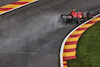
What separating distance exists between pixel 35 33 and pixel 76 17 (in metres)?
3.61

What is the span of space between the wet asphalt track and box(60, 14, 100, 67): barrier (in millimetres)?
343

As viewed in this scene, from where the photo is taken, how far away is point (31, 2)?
15.2m

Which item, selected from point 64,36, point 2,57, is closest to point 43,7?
point 64,36

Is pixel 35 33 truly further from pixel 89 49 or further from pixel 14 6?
pixel 14 6

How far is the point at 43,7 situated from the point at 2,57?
6.75 meters

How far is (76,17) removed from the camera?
12.3 metres

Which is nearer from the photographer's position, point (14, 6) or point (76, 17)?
point (76, 17)

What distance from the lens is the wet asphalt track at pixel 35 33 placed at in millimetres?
9406

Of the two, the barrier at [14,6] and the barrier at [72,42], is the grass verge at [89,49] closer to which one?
the barrier at [72,42]

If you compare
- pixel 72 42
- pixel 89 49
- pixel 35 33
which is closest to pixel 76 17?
pixel 72 42

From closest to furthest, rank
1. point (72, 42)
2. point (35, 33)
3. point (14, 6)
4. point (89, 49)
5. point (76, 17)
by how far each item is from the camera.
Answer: point (89, 49) → point (72, 42) → point (35, 33) → point (76, 17) → point (14, 6)

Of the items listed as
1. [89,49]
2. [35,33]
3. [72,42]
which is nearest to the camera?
[89,49]

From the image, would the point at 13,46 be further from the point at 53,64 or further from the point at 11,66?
the point at 53,64

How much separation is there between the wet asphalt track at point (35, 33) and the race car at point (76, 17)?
618 millimetres
